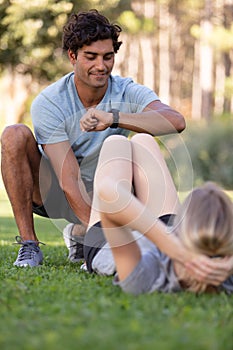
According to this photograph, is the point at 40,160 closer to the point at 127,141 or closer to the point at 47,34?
the point at 127,141

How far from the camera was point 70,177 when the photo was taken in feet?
17.7

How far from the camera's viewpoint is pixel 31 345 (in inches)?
109

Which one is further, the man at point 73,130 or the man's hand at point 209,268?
the man at point 73,130

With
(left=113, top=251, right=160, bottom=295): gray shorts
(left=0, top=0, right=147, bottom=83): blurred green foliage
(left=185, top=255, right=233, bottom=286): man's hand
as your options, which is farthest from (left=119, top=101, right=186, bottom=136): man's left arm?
(left=0, top=0, right=147, bottom=83): blurred green foliage

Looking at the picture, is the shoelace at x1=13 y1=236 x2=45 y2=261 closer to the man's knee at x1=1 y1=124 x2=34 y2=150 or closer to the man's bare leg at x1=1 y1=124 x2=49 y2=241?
the man's bare leg at x1=1 y1=124 x2=49 y2=241

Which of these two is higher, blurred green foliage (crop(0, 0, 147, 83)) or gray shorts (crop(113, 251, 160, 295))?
gray shorts (crop(113, 251, 160, 295))

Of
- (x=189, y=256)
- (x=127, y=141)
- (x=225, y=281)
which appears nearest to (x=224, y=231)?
(x=189, y=256)

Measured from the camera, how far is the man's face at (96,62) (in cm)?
548

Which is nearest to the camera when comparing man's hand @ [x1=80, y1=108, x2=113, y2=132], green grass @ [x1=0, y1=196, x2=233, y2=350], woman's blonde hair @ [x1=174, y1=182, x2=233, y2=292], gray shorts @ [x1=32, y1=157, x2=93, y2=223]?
green grass @ [x1=0, y1=196, x2=233, y2=350]

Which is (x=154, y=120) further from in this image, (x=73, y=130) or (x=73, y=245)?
(x=73, y=245)

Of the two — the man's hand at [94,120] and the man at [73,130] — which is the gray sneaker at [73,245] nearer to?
the man at [73,130]

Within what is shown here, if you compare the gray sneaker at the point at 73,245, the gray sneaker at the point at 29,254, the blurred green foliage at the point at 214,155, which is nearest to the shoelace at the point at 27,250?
the gray sneaker at the point at 29,254

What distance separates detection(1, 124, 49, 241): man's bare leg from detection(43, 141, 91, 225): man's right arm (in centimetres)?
14

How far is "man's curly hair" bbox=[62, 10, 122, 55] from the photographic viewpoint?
549cm
